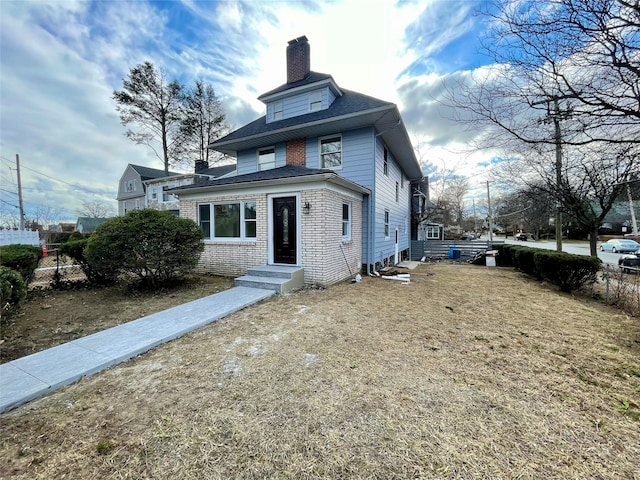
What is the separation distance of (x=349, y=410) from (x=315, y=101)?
10.7 m

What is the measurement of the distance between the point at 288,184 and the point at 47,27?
574 cm

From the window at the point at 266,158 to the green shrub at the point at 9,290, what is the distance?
8247 millimetres

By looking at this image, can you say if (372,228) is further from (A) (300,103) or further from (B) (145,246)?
(B) (145,246)

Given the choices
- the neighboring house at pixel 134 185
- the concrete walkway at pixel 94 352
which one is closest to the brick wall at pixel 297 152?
the concrete walkway at pixel 94 352

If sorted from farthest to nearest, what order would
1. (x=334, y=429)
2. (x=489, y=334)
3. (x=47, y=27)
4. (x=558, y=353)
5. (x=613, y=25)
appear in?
1. (x=47, y=27)
2. (x=489, y=334)
3. (x=558, y=353)
4. (x=613, y=25)
5. (x=334, y=429)

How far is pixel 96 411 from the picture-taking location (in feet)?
7.48

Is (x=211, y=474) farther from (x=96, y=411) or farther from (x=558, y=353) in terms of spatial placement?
(x=558, y=353)

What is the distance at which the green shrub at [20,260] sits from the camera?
5.38m

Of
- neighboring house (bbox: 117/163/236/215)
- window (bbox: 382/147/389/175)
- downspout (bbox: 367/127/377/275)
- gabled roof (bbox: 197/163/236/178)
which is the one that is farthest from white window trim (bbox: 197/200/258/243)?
gabled roof (bbox: 197/163/236/178)

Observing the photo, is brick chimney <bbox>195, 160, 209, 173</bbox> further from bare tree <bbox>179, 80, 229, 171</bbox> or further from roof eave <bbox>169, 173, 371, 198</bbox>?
roof eave <bbox>169, 173, 371, 198</bbox>

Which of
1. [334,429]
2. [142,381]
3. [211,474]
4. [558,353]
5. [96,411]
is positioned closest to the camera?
[211,474]

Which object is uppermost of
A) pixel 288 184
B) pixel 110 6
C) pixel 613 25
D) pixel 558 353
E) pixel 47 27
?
pixel 110 6

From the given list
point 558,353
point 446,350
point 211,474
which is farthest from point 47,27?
point 558,353

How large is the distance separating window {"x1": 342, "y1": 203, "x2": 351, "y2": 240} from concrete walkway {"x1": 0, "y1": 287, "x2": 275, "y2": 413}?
4.16 m
